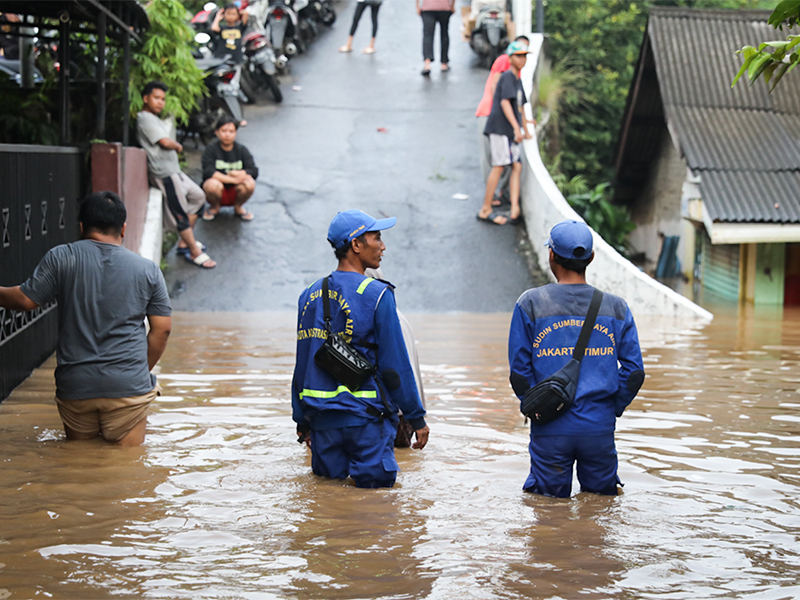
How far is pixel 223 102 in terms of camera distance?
16.6m

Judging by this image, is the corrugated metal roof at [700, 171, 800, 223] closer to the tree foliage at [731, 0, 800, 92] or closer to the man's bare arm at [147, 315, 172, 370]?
the man's bare arm at [147, 315, 172, 370]

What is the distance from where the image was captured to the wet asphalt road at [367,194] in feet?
42.1

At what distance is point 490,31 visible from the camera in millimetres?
19219

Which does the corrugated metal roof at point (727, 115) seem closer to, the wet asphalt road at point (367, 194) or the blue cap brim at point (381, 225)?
the wet asphalt road at point (367, 194)

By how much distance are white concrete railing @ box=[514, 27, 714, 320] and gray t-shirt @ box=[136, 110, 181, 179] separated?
16.9ft

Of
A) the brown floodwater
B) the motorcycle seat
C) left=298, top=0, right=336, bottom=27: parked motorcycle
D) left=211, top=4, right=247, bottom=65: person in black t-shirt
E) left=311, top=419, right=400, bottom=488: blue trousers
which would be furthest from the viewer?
left=298, top=0, right=336, bottom=27: parked motorcycle

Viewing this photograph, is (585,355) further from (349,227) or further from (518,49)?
(518,49)

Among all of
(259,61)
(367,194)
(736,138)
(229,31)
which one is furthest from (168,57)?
(736,138)

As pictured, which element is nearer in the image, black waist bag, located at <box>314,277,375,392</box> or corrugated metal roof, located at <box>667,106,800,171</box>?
black waist bag, located at <box>314,277,375,392</box>

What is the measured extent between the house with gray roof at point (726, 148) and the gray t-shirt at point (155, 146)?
8084 mm

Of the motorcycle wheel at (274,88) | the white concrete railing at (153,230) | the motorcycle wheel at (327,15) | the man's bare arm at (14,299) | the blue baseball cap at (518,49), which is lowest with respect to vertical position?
the white concrete railing at (153,230)

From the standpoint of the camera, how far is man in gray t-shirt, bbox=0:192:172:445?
212 inches

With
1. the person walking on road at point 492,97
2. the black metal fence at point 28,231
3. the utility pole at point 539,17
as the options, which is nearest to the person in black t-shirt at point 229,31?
the person walking on road at point 492,97

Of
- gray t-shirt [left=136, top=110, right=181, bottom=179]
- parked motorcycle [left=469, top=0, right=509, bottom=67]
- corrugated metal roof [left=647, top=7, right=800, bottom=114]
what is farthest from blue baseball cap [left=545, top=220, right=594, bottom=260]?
parked motorcycle [left=469, top=0, right=509, bottom=67]
